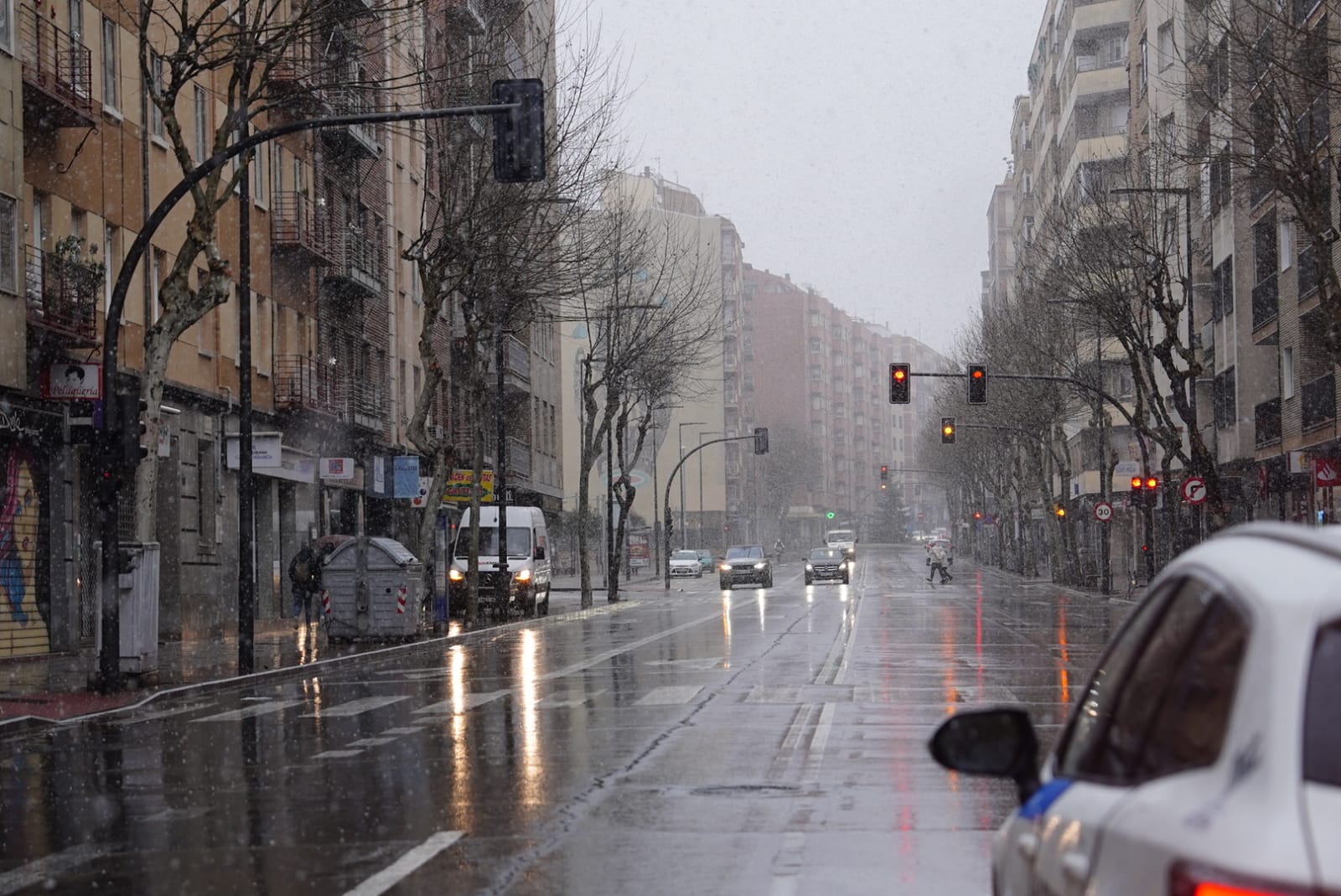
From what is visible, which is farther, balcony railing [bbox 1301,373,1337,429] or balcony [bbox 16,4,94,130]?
balcony railing [bbox 1301,373,1337,429]

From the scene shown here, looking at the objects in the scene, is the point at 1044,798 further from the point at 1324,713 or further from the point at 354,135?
the point at 354,135

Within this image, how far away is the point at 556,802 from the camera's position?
1130 centimetres

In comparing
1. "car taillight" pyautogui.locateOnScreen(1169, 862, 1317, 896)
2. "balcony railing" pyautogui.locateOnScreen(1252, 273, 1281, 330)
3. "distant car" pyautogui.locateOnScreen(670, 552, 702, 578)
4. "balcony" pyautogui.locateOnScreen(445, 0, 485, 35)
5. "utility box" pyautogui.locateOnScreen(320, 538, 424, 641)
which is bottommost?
"distant car" pyautogui.locateOnScreen(670, 552, 702, 578)

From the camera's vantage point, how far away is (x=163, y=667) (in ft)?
87.9

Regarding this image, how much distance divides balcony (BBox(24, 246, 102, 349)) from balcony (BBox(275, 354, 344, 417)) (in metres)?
12.1

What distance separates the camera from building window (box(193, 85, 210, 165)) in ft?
123

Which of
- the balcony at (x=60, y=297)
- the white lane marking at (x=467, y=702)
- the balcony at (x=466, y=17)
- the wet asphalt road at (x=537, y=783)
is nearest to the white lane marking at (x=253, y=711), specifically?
the wet asphalt road at (x=537, y=783)

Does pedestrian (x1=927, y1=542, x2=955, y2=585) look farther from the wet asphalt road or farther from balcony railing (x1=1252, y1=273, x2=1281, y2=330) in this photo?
the wet asphalt road

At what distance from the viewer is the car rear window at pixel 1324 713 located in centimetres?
280

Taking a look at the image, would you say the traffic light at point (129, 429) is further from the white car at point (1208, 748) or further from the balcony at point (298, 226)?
the balcony at point (298, 226)

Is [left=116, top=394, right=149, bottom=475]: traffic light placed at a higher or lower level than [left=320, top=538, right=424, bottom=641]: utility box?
higher

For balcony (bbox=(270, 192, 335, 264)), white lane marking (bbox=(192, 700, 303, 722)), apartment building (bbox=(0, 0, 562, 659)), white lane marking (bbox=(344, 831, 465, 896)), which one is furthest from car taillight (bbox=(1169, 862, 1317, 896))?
balcony (bbox=(270, 192, 335, 264))

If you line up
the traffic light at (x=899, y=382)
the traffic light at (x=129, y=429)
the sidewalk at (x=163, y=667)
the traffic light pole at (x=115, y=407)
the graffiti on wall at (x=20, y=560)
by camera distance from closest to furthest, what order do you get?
1. the sidewalk at (x=163, y=667)
2. the traffic light pole at (x=115, y=407)
3. the traffic light at (x=129, y=429)
4. the graffiti on wall at (x=20, y=560)
5. the traffic light at (x=899, y=382)

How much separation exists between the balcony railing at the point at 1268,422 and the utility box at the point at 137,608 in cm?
3350
